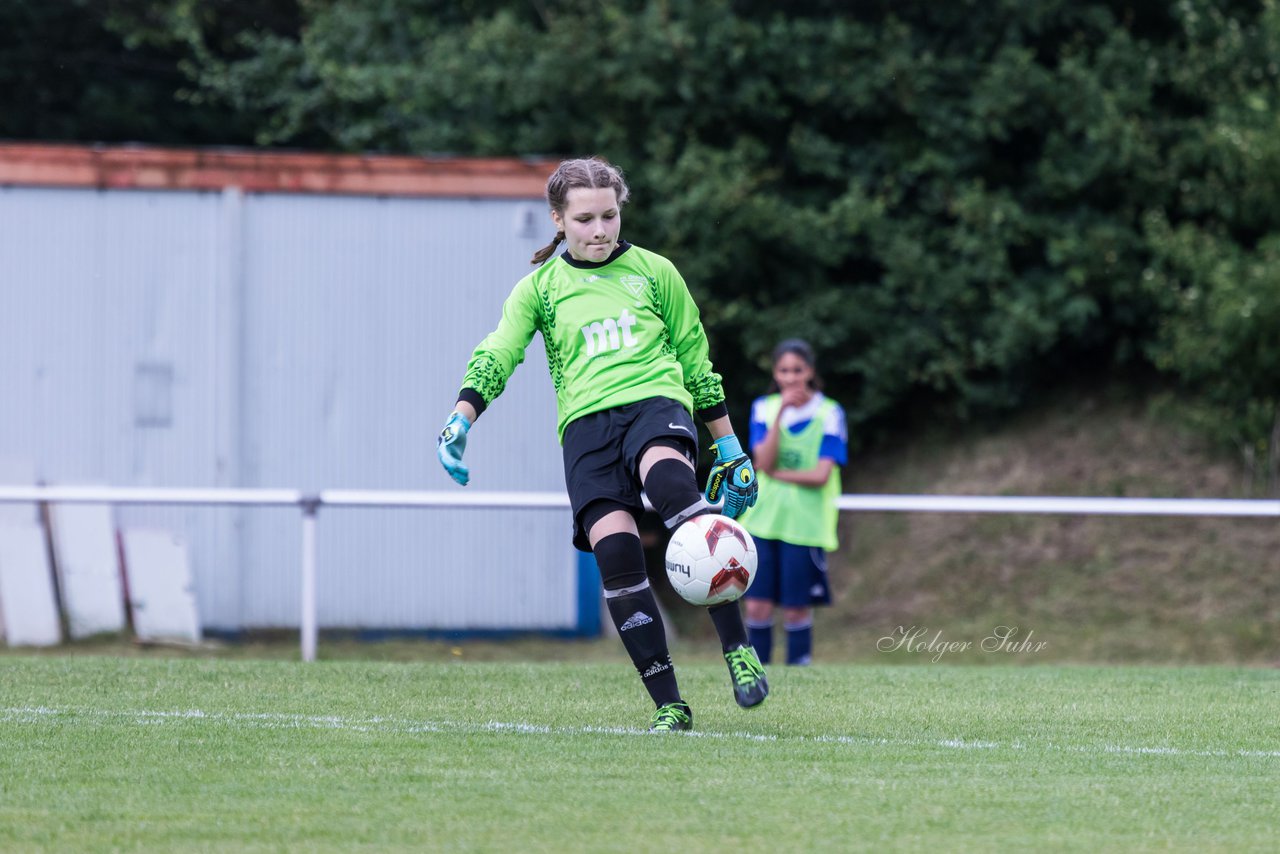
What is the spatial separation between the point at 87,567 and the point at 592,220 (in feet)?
22.5

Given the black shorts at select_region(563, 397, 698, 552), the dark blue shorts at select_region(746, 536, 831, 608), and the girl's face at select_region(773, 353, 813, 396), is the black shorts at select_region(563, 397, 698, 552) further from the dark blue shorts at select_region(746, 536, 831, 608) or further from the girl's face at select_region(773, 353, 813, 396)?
→ the girl's face at select_region(773, 353, 813, 396)

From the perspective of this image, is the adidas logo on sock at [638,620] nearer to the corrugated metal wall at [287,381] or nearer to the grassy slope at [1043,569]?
the grassy slope at [1043,569]

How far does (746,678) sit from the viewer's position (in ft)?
17.7

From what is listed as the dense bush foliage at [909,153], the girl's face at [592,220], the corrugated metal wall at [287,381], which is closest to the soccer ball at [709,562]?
the girl's face at [592,220]

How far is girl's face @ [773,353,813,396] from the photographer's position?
939cm

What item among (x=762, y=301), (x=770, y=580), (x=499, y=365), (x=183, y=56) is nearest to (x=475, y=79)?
(x=762, y=301)

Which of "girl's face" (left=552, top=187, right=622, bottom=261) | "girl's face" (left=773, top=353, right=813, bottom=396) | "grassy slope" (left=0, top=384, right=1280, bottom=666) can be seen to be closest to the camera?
"girl's face" (left=552, top=187, right=622, bottom=261)

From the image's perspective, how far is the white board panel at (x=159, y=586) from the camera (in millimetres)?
11312

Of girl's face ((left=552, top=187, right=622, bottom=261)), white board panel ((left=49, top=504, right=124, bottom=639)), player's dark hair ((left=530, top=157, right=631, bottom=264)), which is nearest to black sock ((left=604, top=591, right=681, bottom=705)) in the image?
girl's face ((left=552, top=187, right=622, bottom=261))

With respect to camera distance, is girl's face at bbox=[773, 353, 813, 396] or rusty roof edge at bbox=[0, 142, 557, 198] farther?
rusty roof edge at bbox=[0, 142, 557, 198]

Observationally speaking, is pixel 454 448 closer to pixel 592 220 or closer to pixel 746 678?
pixel 592 220

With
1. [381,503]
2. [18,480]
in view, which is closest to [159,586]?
[18,480]

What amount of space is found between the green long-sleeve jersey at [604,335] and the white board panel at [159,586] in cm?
622

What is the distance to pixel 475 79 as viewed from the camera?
1516 cm
